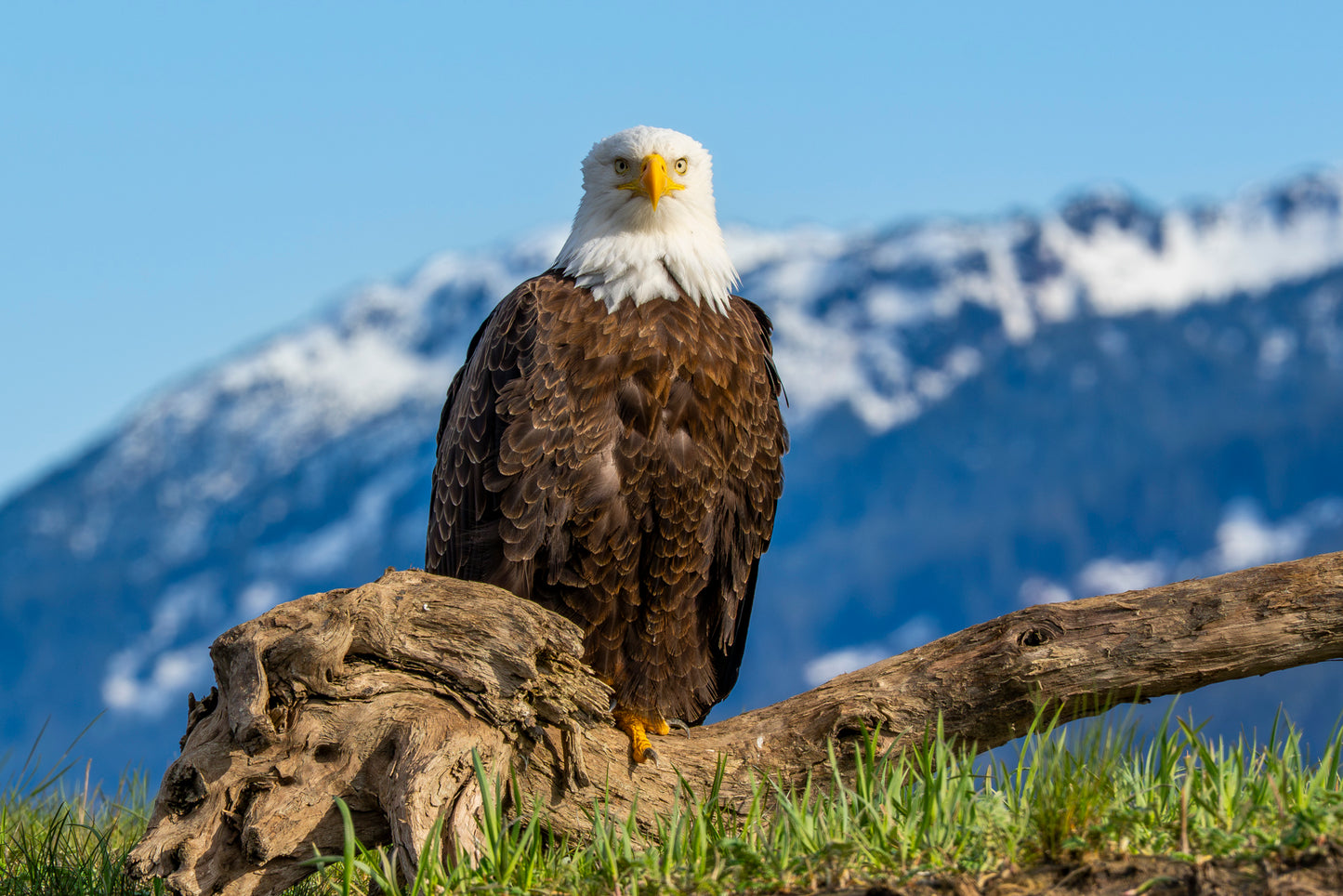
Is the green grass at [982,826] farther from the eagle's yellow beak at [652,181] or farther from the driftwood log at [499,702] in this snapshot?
the eagle's yellow beak at [652,181]

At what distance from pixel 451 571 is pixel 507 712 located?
1.26 m

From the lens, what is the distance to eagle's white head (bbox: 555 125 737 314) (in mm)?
5211

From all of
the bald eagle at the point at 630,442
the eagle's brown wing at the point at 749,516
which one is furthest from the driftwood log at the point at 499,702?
the eagle's brown wing at the point at 749,516

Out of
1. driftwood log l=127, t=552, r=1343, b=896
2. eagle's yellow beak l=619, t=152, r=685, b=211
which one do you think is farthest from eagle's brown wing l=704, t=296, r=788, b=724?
driftwood log l=127, t=552, r=1343, b=896

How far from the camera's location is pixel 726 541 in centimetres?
533

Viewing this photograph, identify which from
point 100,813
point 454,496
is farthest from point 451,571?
point 100,813

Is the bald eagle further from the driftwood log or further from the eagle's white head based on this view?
the driftwood log

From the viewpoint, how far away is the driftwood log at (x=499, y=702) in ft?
12.7

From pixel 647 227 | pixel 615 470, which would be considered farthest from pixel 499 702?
pixel 647 227

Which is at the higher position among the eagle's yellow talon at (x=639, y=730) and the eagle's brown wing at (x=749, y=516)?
the eagle's brown wing at (x=749, y=516)

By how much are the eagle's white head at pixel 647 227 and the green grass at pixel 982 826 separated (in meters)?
2.44

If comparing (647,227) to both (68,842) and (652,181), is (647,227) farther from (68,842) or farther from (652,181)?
(68,842)

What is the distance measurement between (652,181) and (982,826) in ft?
10.8

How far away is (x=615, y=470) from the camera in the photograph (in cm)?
492
